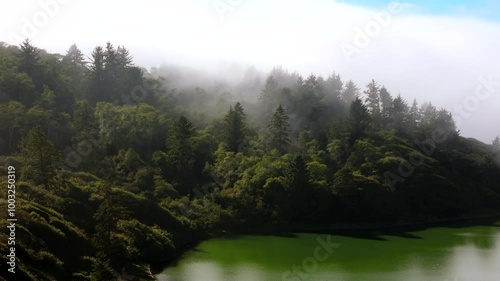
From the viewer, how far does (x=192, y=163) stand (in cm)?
8725

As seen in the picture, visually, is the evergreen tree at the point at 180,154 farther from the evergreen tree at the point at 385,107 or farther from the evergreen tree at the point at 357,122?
the evergreen tree at the point at 385,107

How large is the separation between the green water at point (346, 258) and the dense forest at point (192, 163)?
5387mm

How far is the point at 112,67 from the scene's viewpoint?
119062mm

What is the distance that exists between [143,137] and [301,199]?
35.1 meters

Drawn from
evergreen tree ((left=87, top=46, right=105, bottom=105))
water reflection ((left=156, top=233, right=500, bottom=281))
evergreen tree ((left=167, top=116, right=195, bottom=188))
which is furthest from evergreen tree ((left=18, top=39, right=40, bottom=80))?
water reflection ((left=156, top=233, right=500, bottom=281))

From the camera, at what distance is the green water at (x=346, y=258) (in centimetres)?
4709

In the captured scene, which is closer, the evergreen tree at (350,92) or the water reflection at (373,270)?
the water reflection at (373,270)

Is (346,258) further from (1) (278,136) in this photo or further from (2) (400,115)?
(2) (400,115)

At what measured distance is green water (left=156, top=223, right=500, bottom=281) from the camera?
47094 millimetres

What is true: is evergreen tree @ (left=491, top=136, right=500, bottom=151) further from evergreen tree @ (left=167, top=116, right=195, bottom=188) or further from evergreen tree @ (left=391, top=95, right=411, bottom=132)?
evergreen tree @ (left=167, top=116, right=195, bottom=188)

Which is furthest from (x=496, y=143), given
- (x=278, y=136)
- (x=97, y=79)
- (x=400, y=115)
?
(x=97, y=79)

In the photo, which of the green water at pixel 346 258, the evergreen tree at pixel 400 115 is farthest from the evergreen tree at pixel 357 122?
the green water at pixel 346 258

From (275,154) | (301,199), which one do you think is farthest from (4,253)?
(275,154)

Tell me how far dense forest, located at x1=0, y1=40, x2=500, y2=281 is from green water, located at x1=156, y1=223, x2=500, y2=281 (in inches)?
212
